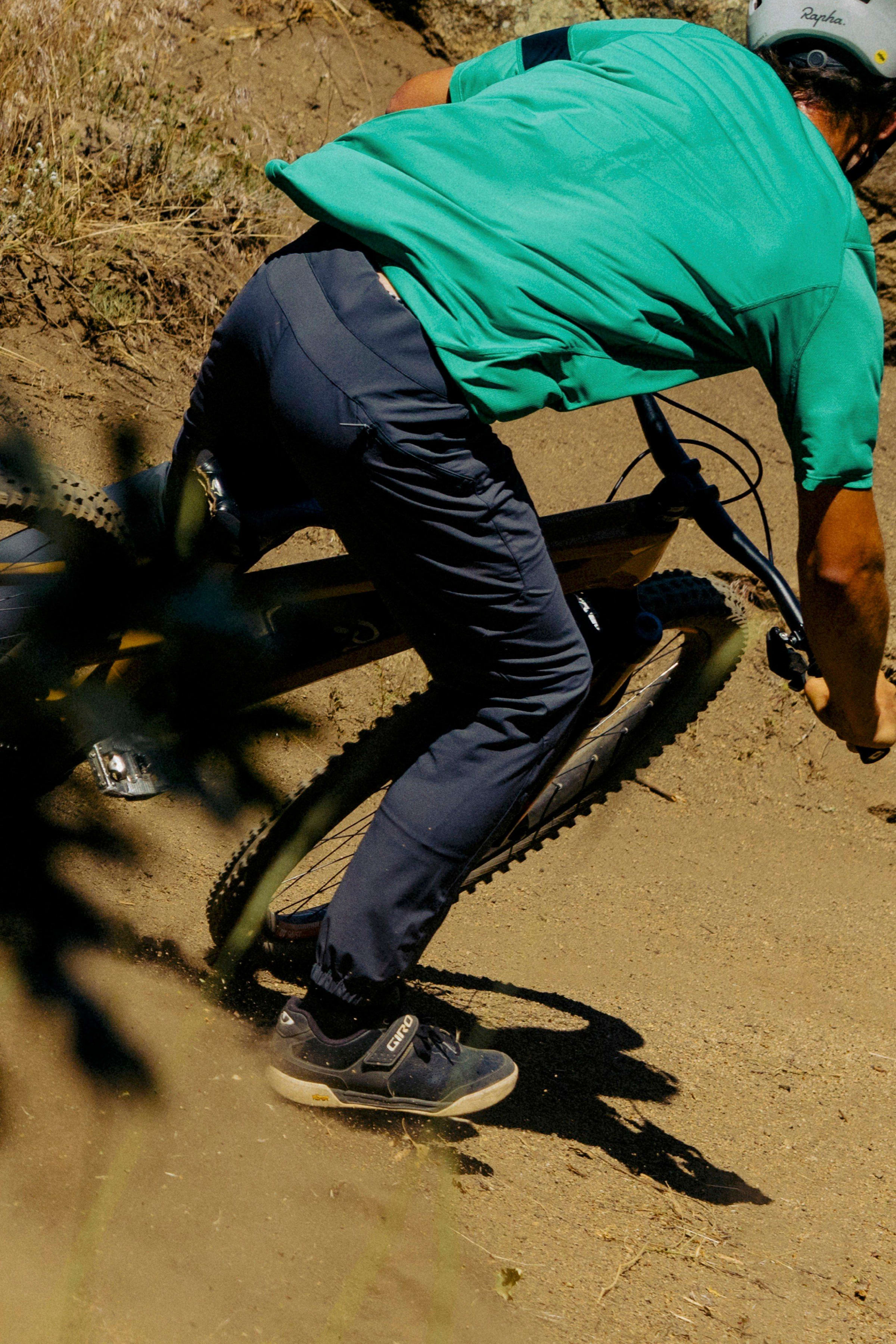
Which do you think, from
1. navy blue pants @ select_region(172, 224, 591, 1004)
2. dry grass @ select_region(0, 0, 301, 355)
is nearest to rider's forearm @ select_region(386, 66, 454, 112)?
navy blue pants @ select_region(172, 224, 591, 1004)

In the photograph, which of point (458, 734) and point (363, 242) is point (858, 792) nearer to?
point (458, 734)

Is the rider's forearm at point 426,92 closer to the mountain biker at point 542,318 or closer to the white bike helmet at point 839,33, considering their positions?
the mountain biker at point 542,318

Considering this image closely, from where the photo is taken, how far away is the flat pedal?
223 centimetres

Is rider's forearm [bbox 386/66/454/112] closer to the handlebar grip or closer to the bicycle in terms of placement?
the bicycle

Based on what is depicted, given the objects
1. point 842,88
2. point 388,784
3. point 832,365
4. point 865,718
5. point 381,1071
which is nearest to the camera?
point 832,365

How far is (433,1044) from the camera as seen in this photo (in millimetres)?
2180

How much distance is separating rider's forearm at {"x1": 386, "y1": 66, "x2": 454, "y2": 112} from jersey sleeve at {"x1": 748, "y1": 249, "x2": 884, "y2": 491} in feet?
3.15

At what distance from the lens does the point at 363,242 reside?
169cm

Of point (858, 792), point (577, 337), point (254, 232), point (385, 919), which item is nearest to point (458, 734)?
point (385, 919)

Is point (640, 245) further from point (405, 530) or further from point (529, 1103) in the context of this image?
point (529, 1103)

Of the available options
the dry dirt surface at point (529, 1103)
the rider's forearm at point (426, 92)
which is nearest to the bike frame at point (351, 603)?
the dry dirt surface at point (529, 1103)

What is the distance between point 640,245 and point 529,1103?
68.1 inches

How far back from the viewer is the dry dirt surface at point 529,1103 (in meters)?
1.65

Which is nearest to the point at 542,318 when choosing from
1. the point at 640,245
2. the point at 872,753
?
the point at 640,245
